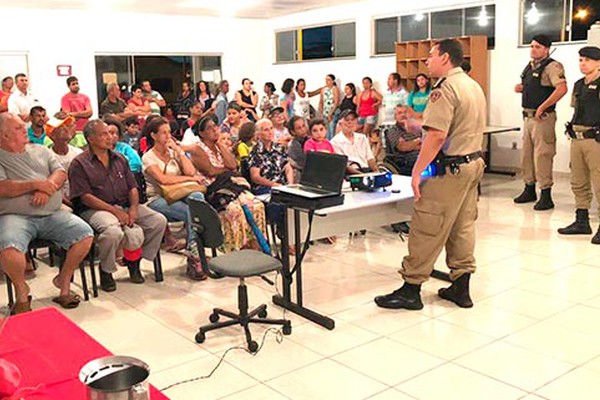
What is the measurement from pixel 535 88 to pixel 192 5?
20.7 feet

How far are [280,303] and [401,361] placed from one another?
1.04 metres

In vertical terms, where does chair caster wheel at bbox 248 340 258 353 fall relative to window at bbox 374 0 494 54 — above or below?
below

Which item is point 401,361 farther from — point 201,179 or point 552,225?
point 552,225

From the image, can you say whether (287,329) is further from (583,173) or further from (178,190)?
(583,173)

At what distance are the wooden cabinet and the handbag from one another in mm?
5386

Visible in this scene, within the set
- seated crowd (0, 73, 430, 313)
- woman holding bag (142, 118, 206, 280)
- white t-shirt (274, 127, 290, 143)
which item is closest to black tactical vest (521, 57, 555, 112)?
seated crowd (0, 73, 430, 313)

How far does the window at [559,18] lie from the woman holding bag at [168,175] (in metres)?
5.79

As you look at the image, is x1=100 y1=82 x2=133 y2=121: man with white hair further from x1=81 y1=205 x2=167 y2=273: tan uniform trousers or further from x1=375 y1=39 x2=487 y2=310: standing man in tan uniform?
x1=375 y1=39 x2=487 y2=310: standing man in tan uniform

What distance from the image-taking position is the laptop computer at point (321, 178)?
369 centimetres

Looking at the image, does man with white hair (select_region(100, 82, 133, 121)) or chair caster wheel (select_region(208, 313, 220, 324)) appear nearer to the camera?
chair caster wheel (select_region(208, 313, 220, 324))

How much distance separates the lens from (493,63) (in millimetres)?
9133

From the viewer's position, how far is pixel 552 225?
19.2ft

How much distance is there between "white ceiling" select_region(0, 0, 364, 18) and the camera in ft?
33.0

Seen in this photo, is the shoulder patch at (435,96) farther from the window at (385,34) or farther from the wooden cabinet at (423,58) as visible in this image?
the window at (385,34)
